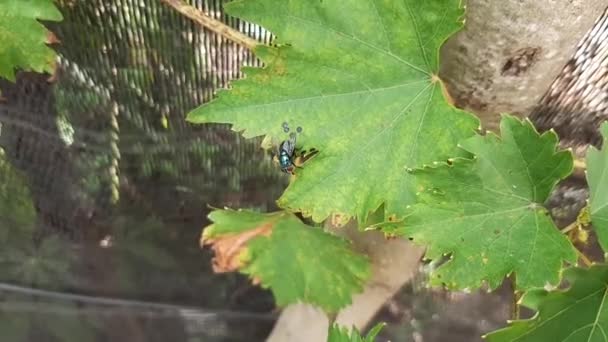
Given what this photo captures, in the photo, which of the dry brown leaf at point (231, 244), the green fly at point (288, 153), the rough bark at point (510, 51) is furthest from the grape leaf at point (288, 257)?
the rough bark at point (510, 51)

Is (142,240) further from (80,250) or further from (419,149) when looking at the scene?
(419,149)

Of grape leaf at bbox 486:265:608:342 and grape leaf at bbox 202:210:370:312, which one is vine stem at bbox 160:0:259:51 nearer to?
grape leaf at bbox 202:210:370:312

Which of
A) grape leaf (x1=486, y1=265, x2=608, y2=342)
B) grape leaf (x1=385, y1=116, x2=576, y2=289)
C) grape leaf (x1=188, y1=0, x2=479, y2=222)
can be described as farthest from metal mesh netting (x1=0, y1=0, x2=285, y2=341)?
grape leaf (x1=486, y1=265, x2=608, y2=342)

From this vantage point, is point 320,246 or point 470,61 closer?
point 470,61

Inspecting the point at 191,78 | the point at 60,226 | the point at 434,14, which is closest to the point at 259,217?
the point at 191,78

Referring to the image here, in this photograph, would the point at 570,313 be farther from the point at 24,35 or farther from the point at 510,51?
the point at 24,35

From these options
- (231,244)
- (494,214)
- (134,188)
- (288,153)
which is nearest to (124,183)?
(134,188)
